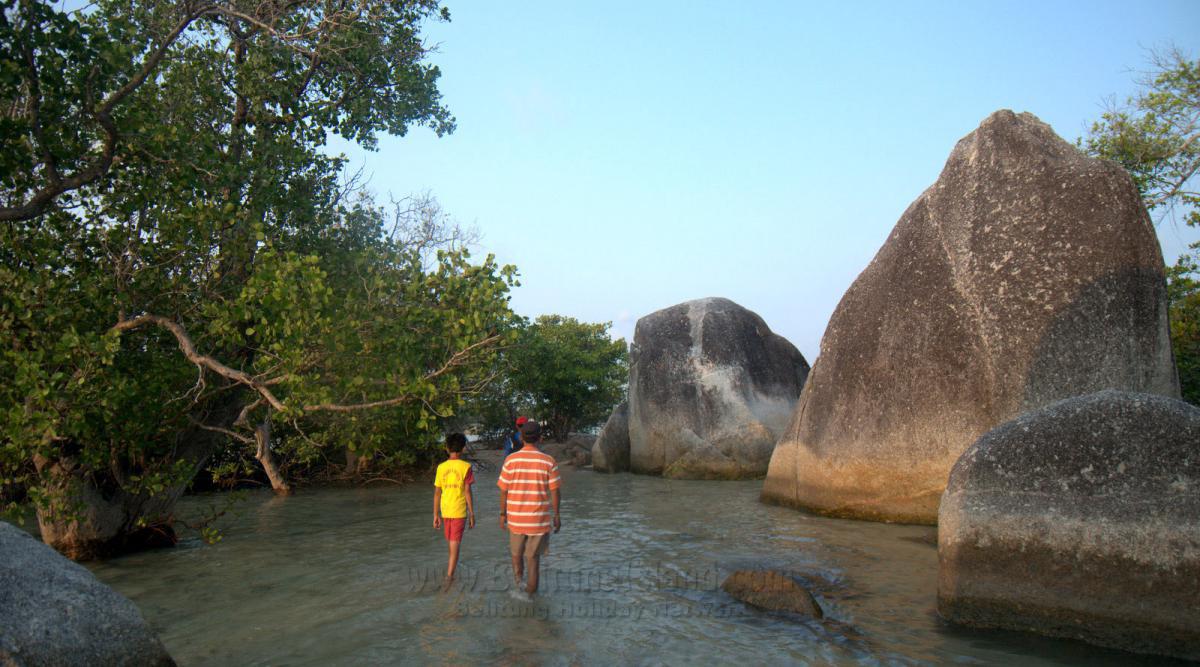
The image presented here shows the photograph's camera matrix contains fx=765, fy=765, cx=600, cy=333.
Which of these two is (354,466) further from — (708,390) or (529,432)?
(529,432)

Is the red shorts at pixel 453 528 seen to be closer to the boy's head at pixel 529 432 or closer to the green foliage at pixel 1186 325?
the boy's head at pixel 529 432

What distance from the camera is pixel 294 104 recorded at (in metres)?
10.7

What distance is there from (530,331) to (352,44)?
62.9 feet

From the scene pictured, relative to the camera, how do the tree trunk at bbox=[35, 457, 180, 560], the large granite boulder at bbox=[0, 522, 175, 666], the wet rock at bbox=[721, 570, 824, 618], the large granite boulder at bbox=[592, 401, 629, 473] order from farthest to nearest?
the large granite boulder at bbox=[592, 401, 629, 473] < the tree trunk at bbox=[35, 457, 180, 560] < the wet rock at bbox=[721, 570, 824, 618] < the large granite boulder at bbox=[0, 522, 175, 666]

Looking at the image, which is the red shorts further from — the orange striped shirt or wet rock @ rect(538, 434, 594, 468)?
wet rock @ rect(538, 434, 594, 468)

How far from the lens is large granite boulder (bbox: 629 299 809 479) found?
20.6 meters

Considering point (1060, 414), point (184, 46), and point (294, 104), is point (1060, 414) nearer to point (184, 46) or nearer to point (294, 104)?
point (294, 104)

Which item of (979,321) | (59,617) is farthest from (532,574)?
(979,321)

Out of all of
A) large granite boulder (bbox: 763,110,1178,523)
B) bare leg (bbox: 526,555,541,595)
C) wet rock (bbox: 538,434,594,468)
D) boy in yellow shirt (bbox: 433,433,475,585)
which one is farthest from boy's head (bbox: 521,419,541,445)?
wet rock (bbox: 538,434,594,468)

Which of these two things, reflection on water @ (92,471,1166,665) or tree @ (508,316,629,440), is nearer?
reflection on water @ (92,471,1166,665)

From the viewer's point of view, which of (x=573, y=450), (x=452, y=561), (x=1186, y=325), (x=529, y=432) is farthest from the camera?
(x=573, y=450)

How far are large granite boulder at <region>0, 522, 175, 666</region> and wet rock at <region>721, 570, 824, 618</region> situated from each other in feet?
16.2

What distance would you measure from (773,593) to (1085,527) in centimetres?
266

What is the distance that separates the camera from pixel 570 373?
3086cm
